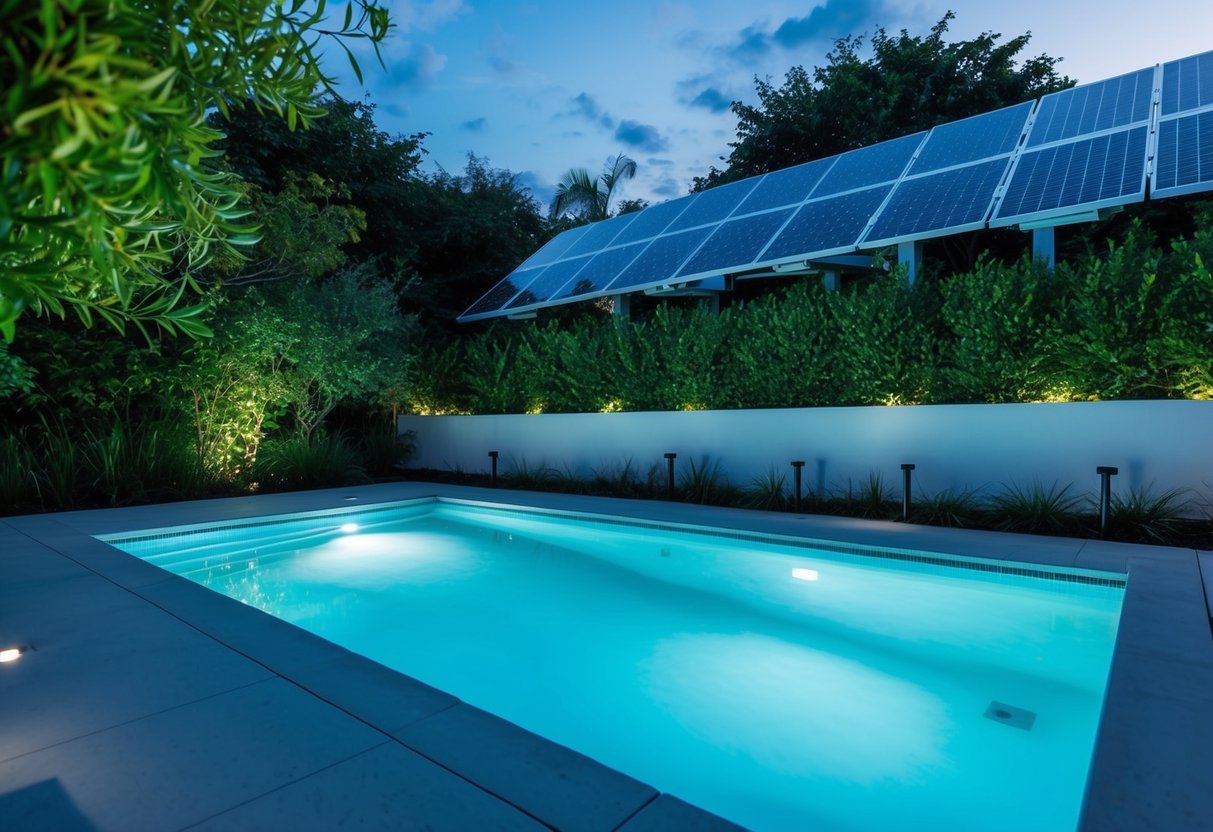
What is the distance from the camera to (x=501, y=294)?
44.9 feet

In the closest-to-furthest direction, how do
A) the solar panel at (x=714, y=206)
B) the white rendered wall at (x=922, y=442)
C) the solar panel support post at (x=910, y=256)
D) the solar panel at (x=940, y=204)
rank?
the white rendered wall at (x=922, y=442) < the solar panel at (x=940, y=204) < the solar panel support post at (x=910, y=256) < the solar panel at (x=714, y=206)

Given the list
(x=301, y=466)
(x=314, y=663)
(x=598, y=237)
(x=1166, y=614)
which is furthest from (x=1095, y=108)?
(x=301, y=466)

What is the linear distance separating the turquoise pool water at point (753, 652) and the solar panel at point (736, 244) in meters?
4.17

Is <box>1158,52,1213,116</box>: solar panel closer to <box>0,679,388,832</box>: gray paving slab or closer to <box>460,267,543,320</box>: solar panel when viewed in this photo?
<box>460,267,543,320</box>: solar panel

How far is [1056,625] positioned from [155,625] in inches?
200

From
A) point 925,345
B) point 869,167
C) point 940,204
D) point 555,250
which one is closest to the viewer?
point 925,345

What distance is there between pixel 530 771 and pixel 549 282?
1134 cm

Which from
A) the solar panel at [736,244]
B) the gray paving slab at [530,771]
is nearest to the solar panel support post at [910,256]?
the solar panel at [736,244]

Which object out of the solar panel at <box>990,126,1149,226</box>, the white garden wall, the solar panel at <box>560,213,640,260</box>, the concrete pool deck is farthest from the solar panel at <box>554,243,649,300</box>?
the concrete pool deck

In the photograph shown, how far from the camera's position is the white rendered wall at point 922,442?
592 centimetres

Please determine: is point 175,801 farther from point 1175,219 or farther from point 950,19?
point 950,19

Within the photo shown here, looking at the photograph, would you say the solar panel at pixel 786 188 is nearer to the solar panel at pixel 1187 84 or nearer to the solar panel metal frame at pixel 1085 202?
the solar panel metal frame at pixel 1085 202

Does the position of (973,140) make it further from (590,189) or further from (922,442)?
(590,189)

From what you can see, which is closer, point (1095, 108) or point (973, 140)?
point (1095, 108)
